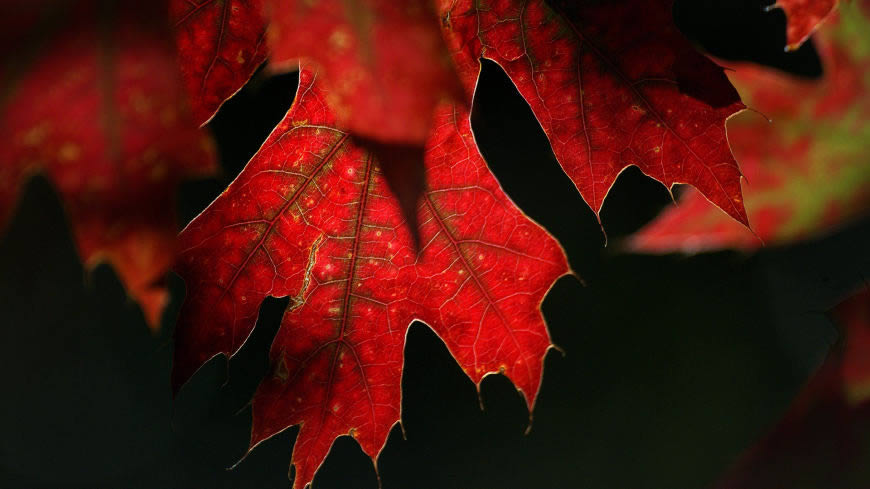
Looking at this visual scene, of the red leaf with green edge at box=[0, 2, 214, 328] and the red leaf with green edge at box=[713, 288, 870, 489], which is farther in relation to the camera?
the red leaf with green edge at box=[713, 288, 870, 489]

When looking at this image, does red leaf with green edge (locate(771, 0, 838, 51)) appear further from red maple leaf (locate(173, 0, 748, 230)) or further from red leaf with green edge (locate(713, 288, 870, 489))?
red leaf with green edge (locate(713, 288, 870, 489))

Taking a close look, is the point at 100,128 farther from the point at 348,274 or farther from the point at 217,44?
the point at 348,274

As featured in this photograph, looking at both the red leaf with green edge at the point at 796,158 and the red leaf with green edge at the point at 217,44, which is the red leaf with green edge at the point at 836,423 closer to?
the red leaf with green edge at the point at 796,158

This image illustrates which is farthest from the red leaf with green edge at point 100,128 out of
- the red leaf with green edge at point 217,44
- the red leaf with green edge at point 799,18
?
the red leaf with green edge at point 799,18

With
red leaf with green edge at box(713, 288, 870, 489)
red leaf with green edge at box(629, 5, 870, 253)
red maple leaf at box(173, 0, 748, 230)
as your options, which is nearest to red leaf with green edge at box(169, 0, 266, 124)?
red maple leaf at box(173, 0, 748, 230)

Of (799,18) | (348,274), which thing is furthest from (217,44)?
(799,18)
